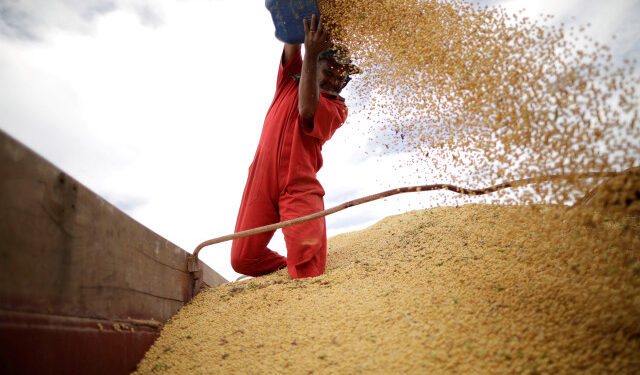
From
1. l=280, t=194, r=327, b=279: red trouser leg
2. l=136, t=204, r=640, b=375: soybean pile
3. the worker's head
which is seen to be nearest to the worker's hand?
the worker's head

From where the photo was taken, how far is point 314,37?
2.10 metres

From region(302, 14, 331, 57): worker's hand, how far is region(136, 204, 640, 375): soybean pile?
130 centimetres

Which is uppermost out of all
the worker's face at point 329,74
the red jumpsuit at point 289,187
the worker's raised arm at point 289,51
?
the worker's raised arm at point 289,51

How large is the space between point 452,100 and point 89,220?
59.4 inches

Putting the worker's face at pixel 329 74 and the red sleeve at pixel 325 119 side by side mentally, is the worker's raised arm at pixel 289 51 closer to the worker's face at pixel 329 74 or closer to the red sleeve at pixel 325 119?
the worker's face at pixel 329 74

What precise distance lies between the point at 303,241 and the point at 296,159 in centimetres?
54

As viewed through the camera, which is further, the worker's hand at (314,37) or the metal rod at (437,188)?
the worker's hand at (314,37)

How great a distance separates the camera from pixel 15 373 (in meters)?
0.85

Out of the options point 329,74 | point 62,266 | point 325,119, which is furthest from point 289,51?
point 62,266

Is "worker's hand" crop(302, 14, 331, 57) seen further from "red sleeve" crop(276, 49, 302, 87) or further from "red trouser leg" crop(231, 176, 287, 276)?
"red trouser leg" crop(231, 176, 287, 276)

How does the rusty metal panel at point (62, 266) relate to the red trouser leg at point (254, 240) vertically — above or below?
below

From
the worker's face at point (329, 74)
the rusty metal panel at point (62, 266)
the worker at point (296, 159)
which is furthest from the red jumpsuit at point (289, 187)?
the rusty metal panel at point (62, 266)

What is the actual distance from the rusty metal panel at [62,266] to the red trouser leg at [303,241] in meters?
0.84

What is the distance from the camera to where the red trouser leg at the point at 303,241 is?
83.2 inches
